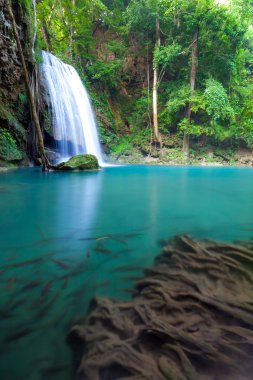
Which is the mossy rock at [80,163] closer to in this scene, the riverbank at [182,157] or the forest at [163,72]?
the riverbank at [182,157]

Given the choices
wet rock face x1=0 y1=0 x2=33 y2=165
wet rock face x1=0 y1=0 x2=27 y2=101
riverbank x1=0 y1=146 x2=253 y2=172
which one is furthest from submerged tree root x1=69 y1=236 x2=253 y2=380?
riverbank x1=0 y1=146 x2=253 y2=172

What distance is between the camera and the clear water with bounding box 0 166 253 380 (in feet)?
3.32

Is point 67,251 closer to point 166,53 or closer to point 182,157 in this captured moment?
point 182,157

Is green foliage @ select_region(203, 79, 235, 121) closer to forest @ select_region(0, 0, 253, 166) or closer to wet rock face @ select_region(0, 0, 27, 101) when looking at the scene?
forest @ select_region(0, 0, 253, 166)

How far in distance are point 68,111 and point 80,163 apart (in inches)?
179

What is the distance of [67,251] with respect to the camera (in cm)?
200

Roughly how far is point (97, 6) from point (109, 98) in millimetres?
6124

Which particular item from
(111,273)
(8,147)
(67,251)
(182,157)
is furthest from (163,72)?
(111,273)

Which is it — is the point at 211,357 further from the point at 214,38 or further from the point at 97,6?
the point at 97,6

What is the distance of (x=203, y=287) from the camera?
1414mm

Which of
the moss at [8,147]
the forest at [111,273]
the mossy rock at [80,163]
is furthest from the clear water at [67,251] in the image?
the moss at [8,147]

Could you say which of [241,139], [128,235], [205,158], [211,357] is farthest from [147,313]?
[241,139]

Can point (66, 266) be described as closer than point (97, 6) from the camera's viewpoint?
Yes

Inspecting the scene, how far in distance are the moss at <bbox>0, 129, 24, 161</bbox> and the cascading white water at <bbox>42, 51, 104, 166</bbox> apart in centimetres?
269
